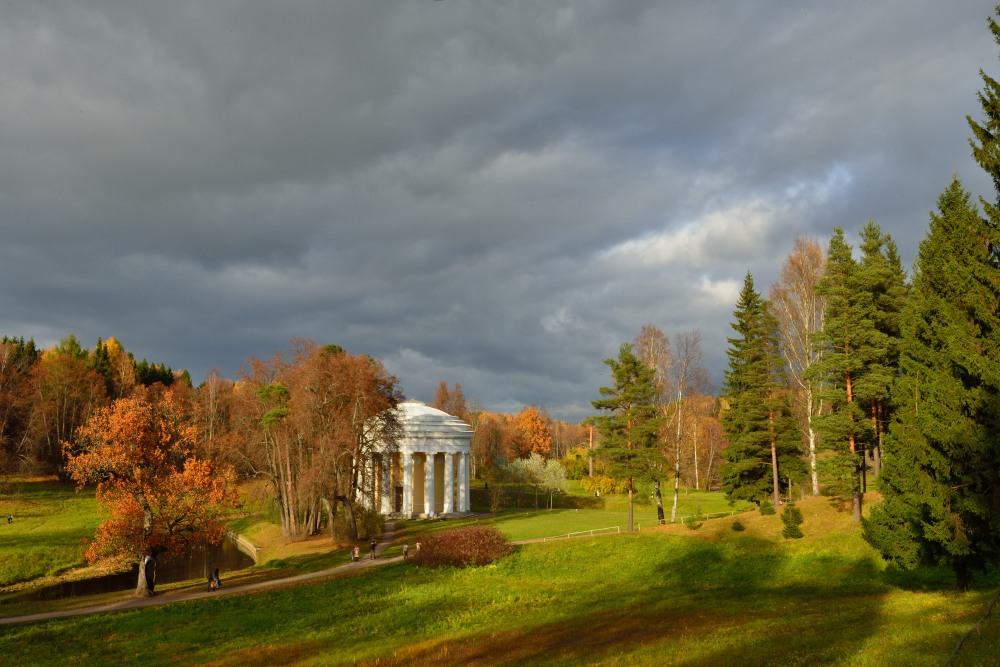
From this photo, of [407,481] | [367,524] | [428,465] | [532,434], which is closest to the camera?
[367,524]

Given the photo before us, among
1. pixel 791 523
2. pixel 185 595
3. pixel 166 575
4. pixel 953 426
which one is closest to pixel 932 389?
pixel 953 426

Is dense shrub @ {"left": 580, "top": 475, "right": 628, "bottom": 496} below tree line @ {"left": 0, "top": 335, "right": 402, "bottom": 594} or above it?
below

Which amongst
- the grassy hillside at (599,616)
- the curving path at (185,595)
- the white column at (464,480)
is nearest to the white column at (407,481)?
the white column at (464,480)

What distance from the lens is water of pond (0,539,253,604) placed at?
4086cm

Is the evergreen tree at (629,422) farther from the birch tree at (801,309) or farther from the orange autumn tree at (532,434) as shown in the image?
the orange autumn tree at (532,434)

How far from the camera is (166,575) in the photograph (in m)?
47.2

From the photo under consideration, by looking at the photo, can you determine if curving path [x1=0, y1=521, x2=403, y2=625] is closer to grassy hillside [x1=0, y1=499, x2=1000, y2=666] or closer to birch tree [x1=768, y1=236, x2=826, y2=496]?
grassy hillside [x1=0, y1=499, x2=1000, y2=666]

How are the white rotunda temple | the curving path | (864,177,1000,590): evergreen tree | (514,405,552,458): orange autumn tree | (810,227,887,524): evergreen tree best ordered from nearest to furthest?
(864,177,1000,590): evergreen tree → the curving path → (810,227,887,524): evergreen tree → the white rotunda temple → (514,405,552,458): orange autumn tree

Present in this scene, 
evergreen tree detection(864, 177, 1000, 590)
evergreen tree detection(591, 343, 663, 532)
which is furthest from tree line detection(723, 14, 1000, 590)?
evergreen tree detection(591, 343, 663, 532)

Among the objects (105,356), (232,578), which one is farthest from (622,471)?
(105,356)

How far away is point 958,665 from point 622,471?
33.5m

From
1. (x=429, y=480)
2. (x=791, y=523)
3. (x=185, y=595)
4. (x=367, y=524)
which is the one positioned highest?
(x=429, y=480)

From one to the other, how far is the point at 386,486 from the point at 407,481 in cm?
316

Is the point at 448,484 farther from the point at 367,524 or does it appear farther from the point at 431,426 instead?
the point at 367,524
